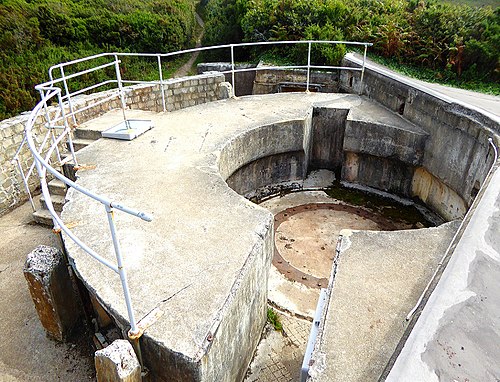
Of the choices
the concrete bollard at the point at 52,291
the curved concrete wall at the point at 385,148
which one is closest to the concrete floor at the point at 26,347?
the concrete bollard at the point at 52,291

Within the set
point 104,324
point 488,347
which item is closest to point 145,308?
point 104,324

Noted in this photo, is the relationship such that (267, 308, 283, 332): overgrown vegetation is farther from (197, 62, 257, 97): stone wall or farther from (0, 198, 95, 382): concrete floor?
(197, 62, 257, 97): stone wall

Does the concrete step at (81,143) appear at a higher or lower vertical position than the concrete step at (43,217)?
higher

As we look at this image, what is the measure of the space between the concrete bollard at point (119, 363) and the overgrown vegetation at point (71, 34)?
7.00m

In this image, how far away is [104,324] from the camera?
3836 mm

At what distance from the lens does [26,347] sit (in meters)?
3.89

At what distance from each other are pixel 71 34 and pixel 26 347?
12.2 meters

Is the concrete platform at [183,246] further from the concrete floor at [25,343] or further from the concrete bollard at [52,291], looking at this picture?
the concrete floor at [25,343]

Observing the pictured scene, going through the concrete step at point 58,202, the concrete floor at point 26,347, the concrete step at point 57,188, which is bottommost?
the concrete floor at point 26,347

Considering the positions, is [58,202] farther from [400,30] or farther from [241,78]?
[400,30]

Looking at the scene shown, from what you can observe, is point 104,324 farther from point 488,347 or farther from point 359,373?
point 488,347

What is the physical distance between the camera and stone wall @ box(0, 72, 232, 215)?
652 centimetres

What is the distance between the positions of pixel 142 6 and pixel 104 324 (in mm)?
16547

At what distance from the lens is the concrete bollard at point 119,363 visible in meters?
2.71
